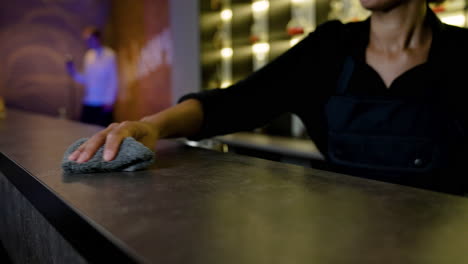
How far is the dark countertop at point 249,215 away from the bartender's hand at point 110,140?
0.04m

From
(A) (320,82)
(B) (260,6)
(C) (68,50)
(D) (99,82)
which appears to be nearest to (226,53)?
(B) (260,6)

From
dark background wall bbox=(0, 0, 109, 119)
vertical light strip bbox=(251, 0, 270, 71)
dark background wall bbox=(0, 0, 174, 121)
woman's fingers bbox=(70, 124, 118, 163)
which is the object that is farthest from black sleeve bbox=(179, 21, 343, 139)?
dark background wall bbox=(0, 0, 109, 119)

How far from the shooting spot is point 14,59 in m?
6.12

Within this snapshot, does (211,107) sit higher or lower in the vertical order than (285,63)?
lower

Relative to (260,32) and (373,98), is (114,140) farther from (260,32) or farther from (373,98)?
(260,32)

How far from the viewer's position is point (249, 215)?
1.33 ft

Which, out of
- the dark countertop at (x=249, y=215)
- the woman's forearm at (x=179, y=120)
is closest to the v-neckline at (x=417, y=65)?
the woman's forearm at (x=179, y=120)

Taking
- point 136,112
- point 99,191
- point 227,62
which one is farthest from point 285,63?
point 136,112

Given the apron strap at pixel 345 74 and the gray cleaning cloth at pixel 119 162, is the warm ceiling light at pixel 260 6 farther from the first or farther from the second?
the gray cleaning cloth at pixel 119 162

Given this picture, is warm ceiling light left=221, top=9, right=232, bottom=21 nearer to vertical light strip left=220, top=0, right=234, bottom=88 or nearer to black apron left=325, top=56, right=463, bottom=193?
vertical light strip left=220, top=0, right=234, bottom=88

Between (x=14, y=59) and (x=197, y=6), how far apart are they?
368cm

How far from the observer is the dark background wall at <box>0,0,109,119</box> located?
19.9 feet

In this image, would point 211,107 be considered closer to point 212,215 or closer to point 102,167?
point 102,167

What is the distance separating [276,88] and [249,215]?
2.98 ft
